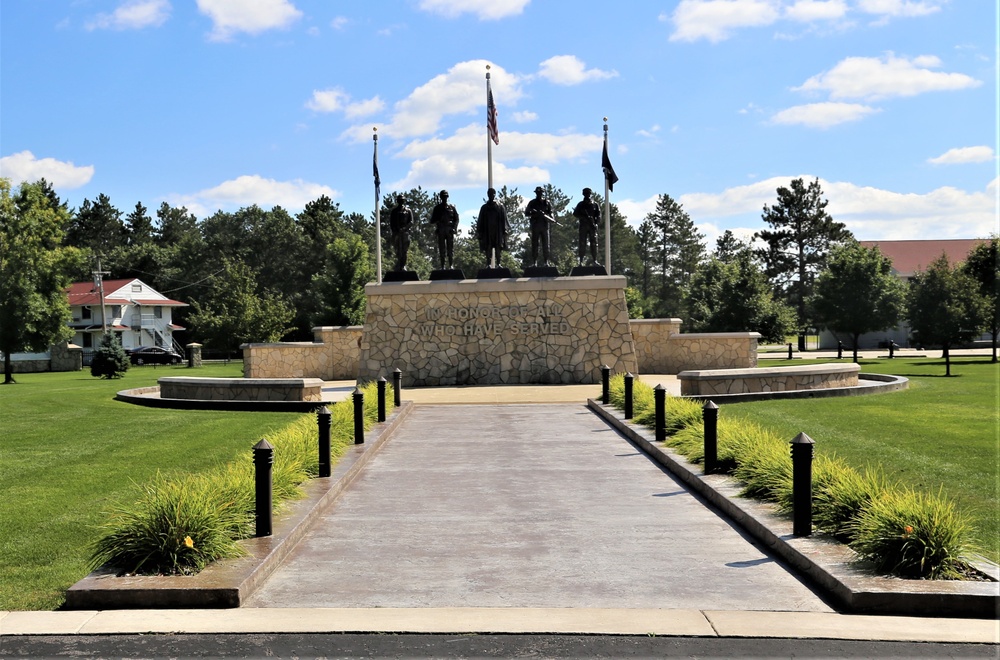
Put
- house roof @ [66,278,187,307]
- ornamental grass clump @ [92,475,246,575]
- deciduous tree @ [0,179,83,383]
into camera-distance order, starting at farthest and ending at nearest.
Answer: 1. house roof @ [66,278,187,307]
2. deciduous tree @ [0,179,83,383]
3. ornamental grass clump @ [92,475,246,575]

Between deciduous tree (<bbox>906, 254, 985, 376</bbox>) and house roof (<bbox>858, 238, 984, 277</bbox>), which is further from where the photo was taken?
house roof (<bbox>858, 238, 984, 277</bbox>)

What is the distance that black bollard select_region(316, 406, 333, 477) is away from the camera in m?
9.91

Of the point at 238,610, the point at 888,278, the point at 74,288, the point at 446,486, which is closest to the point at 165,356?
the point at 74,288

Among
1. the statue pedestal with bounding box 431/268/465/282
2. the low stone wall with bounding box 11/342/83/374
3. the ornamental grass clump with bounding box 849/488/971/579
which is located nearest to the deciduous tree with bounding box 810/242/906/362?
the statue pedestal with bounding box 431/268/465/282

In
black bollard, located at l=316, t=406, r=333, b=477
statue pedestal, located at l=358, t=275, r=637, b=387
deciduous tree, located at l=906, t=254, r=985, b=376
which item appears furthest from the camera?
deciduous tree, located at l=906, t=254, r=985, b=376

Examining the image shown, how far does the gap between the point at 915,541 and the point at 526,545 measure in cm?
299

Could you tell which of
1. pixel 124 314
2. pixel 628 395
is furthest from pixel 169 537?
pixel 124 314

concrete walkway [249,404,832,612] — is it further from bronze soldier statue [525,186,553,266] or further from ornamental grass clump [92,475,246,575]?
bronze soldier statue [525,186,553,266]

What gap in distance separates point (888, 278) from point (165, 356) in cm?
4529

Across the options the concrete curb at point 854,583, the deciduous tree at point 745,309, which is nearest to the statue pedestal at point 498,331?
the concrete curb at point 854,583

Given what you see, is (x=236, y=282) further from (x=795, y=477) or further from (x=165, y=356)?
(x=795, y=477)

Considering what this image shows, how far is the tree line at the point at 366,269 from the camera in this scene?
41.4 meters

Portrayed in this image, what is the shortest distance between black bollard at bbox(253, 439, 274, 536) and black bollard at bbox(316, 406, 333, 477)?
264 cm

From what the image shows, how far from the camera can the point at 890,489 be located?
24.8 ft
